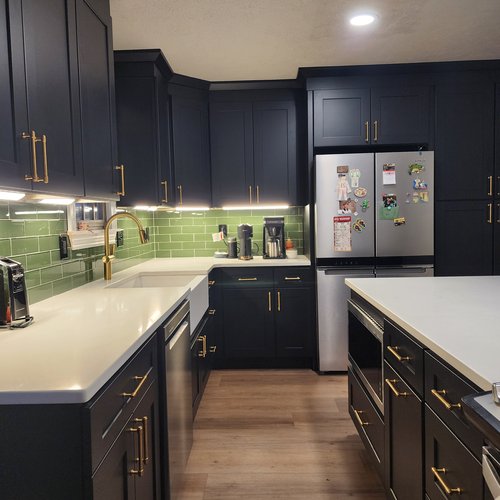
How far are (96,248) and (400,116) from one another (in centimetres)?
247

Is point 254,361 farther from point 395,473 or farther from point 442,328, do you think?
point 442,328

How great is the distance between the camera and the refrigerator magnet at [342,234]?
349 cm

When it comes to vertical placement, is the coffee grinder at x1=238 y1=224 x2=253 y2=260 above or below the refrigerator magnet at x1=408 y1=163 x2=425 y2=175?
below

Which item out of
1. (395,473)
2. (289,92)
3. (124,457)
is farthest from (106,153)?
(289,92)

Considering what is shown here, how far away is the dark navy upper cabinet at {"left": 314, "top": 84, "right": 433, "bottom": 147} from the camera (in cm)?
356

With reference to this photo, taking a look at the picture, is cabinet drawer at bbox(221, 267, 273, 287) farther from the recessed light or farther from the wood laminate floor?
the recessed light

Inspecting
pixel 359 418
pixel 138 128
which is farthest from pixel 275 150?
pixel 359 418

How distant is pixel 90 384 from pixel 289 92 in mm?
3339

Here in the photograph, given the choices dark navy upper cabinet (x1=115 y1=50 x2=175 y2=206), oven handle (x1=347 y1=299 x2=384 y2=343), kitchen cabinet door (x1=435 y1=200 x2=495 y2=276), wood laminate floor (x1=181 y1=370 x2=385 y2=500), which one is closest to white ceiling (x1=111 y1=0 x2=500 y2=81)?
dark navy upper cabinet (x1=115 y1=50 x2=175 y2=206)

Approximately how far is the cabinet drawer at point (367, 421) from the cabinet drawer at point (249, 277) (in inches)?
53.0

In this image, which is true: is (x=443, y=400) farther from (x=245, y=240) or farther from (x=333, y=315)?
(x=245, y=240)

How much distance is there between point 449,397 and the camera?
46.7 inches

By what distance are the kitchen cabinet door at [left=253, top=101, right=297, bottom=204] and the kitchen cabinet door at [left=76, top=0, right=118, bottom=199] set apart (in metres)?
1.79

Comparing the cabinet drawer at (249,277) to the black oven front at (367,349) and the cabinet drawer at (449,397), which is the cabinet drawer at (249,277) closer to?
the black oven front at (367,349)
